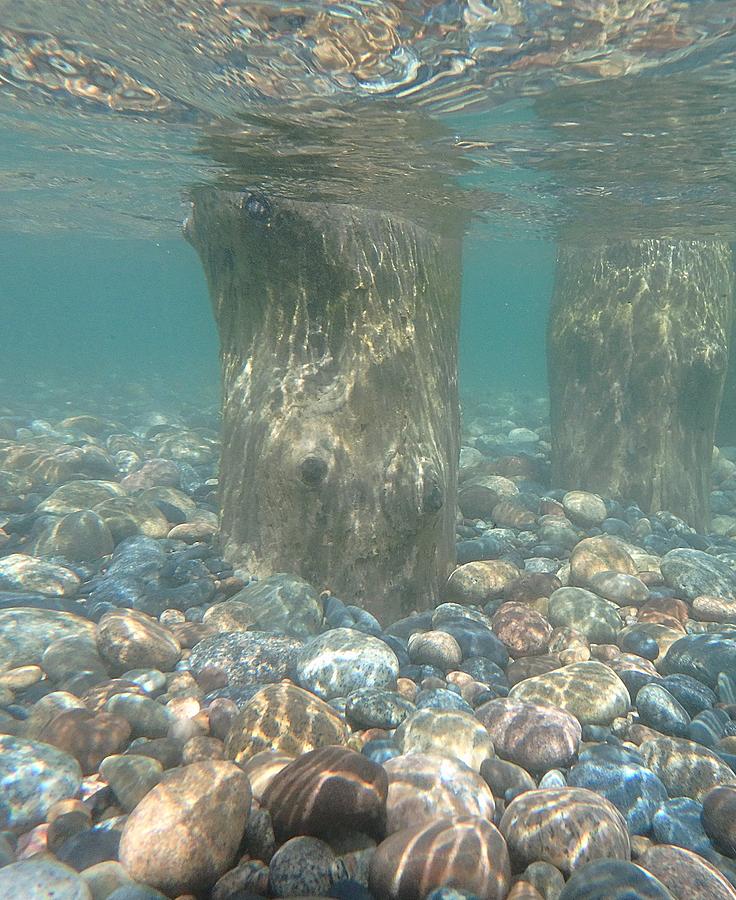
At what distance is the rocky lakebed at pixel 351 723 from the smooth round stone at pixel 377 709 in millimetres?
15

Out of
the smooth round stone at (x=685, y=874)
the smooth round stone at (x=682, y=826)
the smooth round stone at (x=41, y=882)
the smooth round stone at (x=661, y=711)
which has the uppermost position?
the smooth round stone at (x=41, y=882)

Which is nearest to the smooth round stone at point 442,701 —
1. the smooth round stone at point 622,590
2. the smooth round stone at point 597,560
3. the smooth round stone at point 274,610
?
the smooth round stone at point 274,610

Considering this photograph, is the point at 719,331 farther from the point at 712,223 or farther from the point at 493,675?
the point at 493,675

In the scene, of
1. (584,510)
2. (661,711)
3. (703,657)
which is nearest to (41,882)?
(661,711)

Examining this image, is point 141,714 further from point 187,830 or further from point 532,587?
point 532,587

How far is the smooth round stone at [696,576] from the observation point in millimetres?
6996

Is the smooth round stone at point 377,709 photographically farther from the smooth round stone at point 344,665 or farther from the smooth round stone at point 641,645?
the smooth round stone at point 641,645

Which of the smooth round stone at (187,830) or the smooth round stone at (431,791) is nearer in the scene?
the smooth round stone at (187,830)

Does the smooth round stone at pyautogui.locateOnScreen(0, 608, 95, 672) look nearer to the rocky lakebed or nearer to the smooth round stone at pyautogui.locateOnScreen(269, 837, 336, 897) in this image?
the rocky lakebed

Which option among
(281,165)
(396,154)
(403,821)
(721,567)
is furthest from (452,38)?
(721,567)

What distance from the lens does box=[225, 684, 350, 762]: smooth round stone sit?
354 cm

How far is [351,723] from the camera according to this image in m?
4.12

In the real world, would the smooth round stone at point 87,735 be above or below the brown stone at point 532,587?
above

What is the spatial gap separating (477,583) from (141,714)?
13.6 feet
